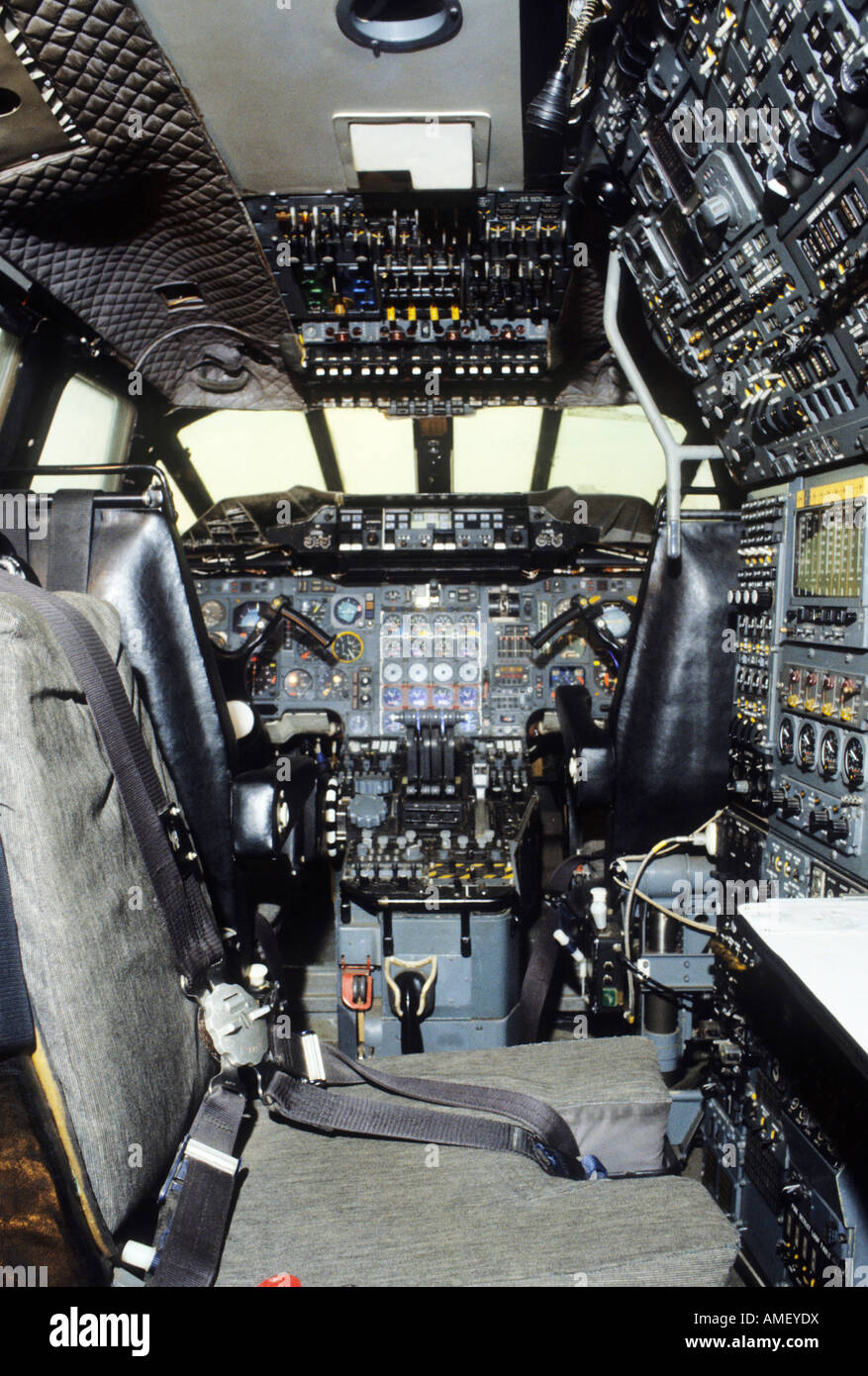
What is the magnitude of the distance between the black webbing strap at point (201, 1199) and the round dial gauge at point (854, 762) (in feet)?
4.11

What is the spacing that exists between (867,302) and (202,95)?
1.51m

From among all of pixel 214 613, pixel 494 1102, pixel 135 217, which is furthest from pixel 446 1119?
pixel 214 613

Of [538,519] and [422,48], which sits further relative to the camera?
[538,519]

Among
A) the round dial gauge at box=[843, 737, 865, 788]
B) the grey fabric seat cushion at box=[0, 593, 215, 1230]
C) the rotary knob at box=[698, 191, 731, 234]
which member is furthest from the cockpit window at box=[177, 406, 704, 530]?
the grey fabric seat cushion at box=[0, 593, 215, 1230]

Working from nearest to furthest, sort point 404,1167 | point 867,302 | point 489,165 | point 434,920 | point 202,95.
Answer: point 404,1167 < point 867,302 < point 202,95 < point 489,165 < point 434,920

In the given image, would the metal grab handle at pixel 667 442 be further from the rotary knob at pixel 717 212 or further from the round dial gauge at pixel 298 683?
the round dial gauge at pixel 298 683

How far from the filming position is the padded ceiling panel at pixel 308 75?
5.35 feet

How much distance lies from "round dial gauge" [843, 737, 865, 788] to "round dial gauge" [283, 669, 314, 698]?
2326 millimetres

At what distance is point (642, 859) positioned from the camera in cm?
231

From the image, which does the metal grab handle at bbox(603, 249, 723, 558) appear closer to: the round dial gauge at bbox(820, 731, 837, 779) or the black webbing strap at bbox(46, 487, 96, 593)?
the round dial gauge at bbox(820, 731, 837, 779)

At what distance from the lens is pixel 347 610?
3.56 m

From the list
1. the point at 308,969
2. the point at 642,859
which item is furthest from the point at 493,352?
the point at 308,969

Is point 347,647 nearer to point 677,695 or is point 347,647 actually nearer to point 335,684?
point 335,684

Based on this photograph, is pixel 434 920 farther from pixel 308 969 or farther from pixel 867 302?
pixel 867 302
